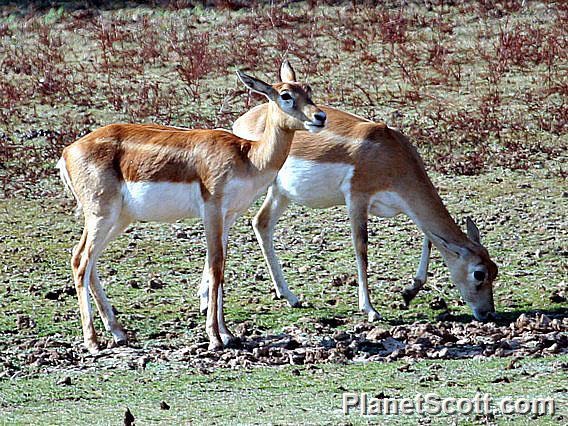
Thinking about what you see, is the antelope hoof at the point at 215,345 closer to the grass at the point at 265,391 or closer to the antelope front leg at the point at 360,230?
the grass at the point at 265,391

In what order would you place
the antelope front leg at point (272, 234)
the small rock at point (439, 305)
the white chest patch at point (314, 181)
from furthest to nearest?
the antelope front leg at point (272, 234)
the white chest patch at point (314, 181)
the small rock at point (439, 305)

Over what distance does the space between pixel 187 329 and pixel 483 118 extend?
27.2ft

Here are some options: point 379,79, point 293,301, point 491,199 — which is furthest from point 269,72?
point 293,301

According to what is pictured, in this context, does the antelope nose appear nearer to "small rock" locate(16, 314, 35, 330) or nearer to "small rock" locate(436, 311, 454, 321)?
"small rock" locate(436, 311, 454, 321)

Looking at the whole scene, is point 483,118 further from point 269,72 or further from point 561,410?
point 561,410

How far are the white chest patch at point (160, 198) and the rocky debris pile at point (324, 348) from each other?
1033 millimetres

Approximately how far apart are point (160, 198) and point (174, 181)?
17cm

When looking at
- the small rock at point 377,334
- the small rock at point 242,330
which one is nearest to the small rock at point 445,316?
the small rock at point 377,334

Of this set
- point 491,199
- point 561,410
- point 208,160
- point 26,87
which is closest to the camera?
point 561,410

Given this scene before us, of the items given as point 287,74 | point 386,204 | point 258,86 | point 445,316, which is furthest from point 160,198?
point 445,316

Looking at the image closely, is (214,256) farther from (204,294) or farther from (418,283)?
(418,283)

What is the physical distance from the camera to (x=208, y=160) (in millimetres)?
8516

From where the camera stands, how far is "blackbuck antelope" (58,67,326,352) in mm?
8469

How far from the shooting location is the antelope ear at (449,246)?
9433 mm
